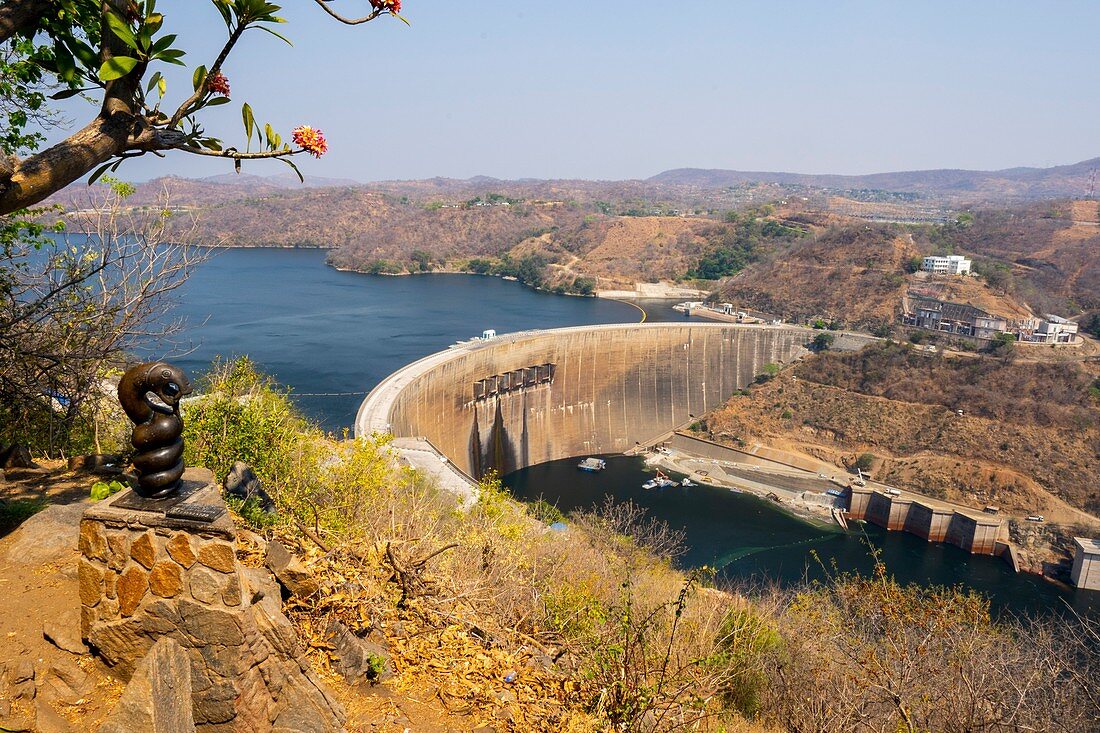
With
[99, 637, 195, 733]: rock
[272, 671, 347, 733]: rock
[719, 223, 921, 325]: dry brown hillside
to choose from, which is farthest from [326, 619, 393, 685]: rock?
[719, 223, 921, 325]: dry brown hillside

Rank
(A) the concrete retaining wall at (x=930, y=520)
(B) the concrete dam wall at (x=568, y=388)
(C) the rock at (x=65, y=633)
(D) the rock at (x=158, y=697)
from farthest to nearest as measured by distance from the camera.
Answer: (A) the concrete retaining wall at (x=930, y=520), (B) the concrete dam wall at (x=568, y=388), (C) the rock at (x=65, y=633), (D) the rock at (x=158, y=697)

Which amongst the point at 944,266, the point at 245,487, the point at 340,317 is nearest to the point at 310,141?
the point at 245,487

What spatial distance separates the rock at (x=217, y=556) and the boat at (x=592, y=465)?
1105 inches

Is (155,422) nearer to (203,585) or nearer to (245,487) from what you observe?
(203,585)

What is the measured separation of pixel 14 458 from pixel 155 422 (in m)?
3.93

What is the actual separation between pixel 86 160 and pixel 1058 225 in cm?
7606

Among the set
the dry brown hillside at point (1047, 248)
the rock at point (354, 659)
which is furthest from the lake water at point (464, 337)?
the dry brown hillside at point (1047, 248)

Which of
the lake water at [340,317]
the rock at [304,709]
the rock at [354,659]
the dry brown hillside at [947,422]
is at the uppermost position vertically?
the rock at [304,709]

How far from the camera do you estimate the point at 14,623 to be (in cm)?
362

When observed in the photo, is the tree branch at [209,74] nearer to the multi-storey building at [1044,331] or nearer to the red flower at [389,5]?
the red flower at [389,5]

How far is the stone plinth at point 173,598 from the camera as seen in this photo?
3.42 metres

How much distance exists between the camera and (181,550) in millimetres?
3416

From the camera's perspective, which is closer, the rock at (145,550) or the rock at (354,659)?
the rock at (145,550)

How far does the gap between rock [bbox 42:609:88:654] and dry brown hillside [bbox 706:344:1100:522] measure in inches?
1270
